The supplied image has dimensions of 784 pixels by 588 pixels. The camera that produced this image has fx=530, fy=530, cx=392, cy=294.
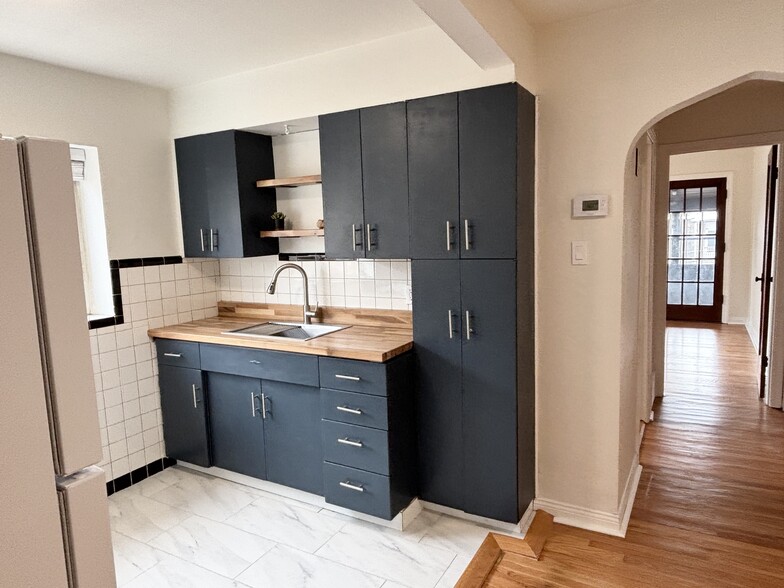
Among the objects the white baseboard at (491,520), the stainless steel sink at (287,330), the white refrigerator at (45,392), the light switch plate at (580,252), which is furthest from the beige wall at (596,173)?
the white refrigerator at (45,392)

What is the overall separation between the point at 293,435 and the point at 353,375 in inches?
23.9

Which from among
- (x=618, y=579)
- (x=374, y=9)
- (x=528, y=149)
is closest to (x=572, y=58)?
(x=528, y=149)

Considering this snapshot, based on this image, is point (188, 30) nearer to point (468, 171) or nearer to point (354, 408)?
point (468, 171)

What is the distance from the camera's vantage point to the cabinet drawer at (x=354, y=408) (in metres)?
2.56

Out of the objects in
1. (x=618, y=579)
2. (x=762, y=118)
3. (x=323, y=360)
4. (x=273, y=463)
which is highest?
(x=762, y=118)

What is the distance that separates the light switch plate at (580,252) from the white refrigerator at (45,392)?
2.18 m

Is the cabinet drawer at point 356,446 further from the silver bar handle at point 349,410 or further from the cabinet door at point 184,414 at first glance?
the cabinet door at point 184,414

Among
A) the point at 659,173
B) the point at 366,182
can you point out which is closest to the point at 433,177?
the point at 366,182

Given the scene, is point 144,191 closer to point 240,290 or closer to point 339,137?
point 240,290

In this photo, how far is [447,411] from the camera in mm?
2654

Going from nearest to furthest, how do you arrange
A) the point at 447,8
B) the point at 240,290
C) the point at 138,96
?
1. the point at 447,8
2. the point at 138,96
3. the point at 240,290

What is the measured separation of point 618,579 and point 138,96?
3743 millimetres

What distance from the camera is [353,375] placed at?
262 cm

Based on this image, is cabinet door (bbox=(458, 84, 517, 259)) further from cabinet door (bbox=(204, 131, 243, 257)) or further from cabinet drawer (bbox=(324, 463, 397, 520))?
cabinet door (bbox=(204, 131, 243, 257))
